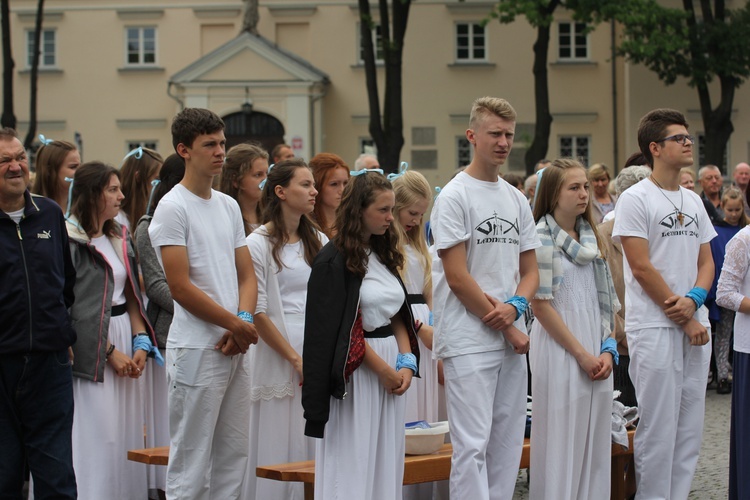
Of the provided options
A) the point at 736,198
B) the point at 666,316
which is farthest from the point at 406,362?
the point at 736,198

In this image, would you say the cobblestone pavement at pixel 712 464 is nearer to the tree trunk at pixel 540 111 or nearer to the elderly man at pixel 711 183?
the elderly man at pixel 711 183

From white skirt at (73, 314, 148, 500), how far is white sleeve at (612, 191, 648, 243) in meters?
3.30

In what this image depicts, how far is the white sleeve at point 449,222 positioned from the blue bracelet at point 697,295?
1.57 metres

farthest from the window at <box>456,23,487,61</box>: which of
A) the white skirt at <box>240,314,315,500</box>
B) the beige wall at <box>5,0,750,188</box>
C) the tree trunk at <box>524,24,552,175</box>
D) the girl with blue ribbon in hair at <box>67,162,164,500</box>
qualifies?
the white skirt at <box>240,314,315,500</box>

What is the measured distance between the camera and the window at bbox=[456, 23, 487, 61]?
34531 mm

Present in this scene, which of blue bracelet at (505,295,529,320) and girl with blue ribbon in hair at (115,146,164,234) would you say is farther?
girl with blue ribbon in hair at (115,146,164,234)

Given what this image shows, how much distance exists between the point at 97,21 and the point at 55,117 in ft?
10.9

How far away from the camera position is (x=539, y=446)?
661cm

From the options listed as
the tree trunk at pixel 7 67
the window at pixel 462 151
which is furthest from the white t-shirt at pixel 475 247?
the window at pixel 462 151

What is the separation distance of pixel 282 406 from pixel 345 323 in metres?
1.34

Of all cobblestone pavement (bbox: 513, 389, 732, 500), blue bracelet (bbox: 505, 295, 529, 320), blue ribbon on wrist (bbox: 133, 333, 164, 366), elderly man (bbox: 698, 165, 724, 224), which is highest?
elderly man (bbox: 698, 165, 724, 224)

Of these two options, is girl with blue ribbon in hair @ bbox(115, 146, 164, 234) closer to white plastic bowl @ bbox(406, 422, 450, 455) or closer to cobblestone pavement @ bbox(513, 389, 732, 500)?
white plastic bowl @ bbox(406, 422, 450, 455)

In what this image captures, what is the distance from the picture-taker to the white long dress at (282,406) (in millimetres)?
6852

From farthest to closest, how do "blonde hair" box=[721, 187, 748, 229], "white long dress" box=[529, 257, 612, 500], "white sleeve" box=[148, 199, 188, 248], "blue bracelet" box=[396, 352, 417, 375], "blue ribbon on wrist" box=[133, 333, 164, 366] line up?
1. "blonde hair" box=[721, 187, 748, 229]
2. "blue ribbon on wrist" box=[133, 333, 164, 366]
3. "white long dress" box=[529, 257, 612, 500]
4. "blue bracelet" box=[396, 352, 417, 375]
5. "white sleeve" box=[148, 199, 188, 248]
